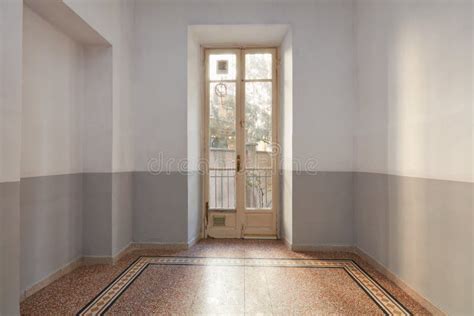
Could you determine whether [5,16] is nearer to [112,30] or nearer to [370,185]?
[112,30]

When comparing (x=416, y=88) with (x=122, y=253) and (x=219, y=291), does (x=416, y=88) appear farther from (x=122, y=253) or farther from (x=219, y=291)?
(x=122, y=253)

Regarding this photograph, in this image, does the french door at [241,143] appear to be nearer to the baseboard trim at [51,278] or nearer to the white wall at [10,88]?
the baseboard trim at [51,278]

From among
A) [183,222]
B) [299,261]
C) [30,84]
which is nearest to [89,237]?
[183,222]

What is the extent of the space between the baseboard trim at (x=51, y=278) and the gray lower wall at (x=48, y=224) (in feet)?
0.10

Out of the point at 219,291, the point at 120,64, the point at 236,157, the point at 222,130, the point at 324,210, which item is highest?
the point at 120,64

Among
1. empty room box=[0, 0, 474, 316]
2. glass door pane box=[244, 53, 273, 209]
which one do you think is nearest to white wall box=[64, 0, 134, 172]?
empty room box=[0, 0, 474, 316]

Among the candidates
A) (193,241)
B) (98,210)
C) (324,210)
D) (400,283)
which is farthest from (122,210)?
(400,283)

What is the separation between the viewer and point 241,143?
423 cm

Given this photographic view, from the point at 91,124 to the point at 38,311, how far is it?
1753 millimetres

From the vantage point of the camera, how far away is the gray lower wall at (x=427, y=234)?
6.28ft

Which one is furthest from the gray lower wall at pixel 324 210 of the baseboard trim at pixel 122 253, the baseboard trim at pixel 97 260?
the baseboard trim at pixel 97 260

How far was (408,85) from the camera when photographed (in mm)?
2514

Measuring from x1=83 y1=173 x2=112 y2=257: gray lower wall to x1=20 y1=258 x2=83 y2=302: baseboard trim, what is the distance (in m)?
0.17

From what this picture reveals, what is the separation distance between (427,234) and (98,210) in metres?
3.00
